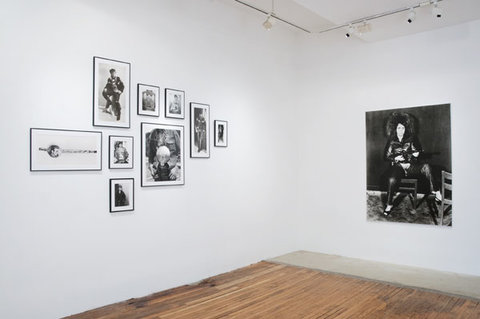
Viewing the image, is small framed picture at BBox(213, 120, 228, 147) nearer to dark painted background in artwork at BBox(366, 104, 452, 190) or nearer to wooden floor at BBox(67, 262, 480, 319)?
wooden floor at BBox(67, 262, 480, 319)

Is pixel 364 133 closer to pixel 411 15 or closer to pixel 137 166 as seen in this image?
pixel 411 15

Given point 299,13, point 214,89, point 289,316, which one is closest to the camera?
point 289,316

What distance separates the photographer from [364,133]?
603 cm

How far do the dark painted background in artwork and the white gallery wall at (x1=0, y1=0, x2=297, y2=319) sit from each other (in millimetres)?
1382

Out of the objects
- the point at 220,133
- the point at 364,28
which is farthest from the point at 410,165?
the point at 220,133

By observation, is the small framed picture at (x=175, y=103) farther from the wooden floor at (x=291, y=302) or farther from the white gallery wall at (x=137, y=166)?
the wooden floor at (x=291, y=302)

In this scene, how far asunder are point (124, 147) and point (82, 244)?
1.09 meters

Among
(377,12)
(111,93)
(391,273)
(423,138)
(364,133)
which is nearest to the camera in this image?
(111,93)

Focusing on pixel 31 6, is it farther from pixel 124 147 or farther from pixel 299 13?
pixel 299 13

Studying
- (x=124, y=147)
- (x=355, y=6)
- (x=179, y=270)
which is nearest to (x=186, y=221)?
(x=179, y=270)

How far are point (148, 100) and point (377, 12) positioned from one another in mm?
3018

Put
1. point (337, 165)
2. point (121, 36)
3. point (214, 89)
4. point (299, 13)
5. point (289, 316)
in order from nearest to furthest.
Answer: point (289, 316) < point (121, 36) < point (214, 89) < point (299, 13) < point (337, 165)

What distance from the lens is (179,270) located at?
15.5ft

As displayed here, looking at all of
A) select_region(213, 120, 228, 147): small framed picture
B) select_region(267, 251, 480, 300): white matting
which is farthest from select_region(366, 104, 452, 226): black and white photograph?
select_region(213, 120, 228, 147): small framed picture
